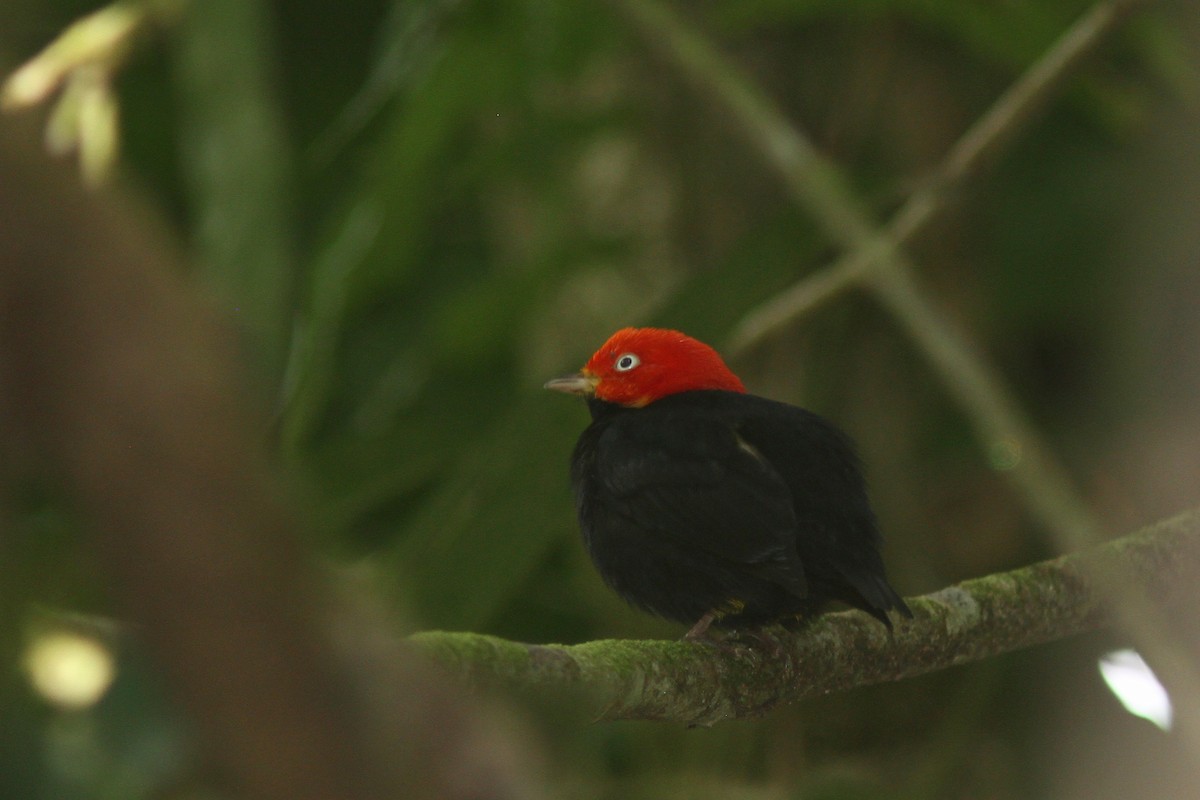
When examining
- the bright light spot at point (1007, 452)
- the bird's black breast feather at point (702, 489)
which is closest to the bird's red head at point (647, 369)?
the bird's black breast feather at point (702, 489)

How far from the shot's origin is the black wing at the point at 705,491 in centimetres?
268

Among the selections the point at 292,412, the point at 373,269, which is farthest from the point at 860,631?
the point at 373,269

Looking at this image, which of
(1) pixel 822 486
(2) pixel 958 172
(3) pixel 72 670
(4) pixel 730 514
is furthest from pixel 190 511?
(2) pixel 958 172

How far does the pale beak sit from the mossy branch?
0.89m

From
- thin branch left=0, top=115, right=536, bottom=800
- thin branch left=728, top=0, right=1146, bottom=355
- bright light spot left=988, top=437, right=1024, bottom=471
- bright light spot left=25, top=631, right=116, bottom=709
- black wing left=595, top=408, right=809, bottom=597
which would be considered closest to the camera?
thin branch left=0, top=115, right=536, bottom=800

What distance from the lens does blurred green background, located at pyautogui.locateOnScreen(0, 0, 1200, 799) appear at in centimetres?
355

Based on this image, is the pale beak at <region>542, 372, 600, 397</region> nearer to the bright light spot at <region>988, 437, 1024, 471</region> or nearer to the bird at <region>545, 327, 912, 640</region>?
the bird at <region>545, 327, 912, 640</region>

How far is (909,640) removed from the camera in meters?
2.66

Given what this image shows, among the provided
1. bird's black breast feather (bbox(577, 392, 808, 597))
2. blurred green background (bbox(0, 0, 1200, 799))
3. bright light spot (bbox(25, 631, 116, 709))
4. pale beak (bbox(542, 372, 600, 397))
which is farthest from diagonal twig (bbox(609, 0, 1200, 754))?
bright light spot (bbox(25, 631, 116, 709))

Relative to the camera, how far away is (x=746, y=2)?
4.17m

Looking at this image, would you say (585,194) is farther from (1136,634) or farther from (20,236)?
(20,236)

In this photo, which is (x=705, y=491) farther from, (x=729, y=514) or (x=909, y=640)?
(x=909, y=640)

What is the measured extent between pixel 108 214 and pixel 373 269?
10.6 feet

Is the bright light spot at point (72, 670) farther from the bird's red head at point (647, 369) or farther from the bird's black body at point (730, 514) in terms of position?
the bird's red head at point (647, 369)
